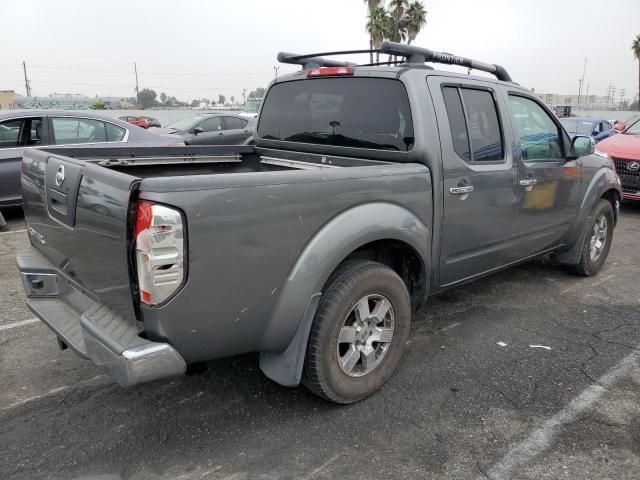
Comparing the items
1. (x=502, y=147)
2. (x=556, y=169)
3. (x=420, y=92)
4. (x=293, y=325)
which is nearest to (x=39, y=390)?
(x=293, y=325)

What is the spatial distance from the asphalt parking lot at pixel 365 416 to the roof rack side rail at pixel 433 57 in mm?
2022

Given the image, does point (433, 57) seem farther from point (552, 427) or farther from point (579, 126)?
point (579, 126)

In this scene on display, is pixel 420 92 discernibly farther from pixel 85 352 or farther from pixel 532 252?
pixel 85 352

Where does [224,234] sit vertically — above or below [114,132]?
below

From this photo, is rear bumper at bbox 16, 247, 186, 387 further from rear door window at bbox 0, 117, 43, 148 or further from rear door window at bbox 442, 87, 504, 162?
rear door window at bbox 0, 117, 43, 148

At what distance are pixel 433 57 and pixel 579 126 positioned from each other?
44.7 ft

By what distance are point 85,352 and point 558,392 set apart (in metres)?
2.69

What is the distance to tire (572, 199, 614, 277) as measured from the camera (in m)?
5.11

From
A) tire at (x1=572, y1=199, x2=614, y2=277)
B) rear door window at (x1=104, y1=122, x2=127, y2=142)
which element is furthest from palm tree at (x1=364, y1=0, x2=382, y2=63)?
tire at (x1=572, y1=199, x2=614, y2=277)

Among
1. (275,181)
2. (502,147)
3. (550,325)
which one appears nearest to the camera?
(275,181)

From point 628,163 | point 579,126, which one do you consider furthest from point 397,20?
point 628,163

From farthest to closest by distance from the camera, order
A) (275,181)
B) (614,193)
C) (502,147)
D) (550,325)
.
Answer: (614,193) < (550,325) < (502,147) < (275,181)

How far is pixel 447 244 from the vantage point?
136 inches

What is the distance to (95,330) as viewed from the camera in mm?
2336
